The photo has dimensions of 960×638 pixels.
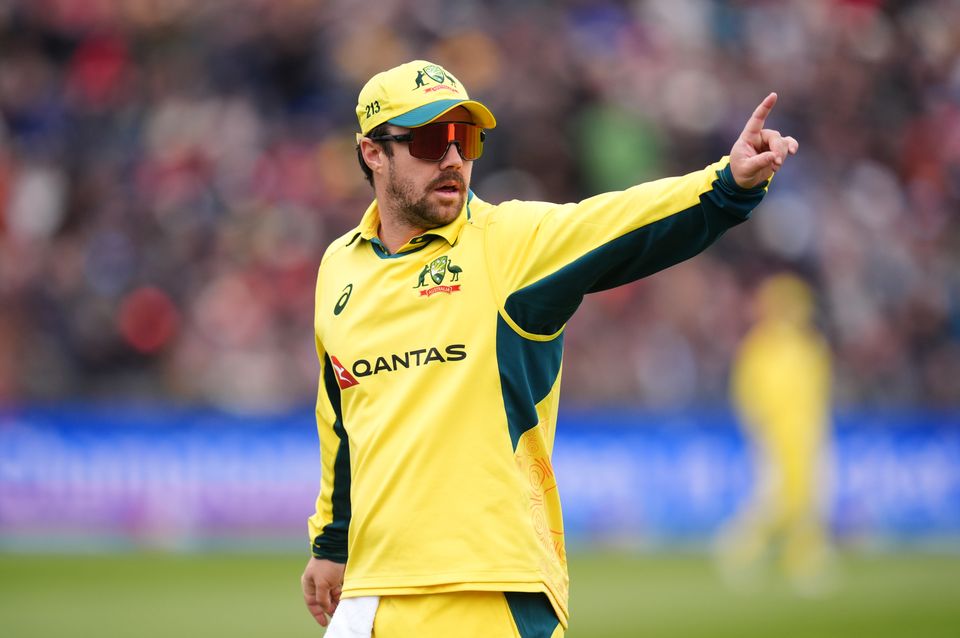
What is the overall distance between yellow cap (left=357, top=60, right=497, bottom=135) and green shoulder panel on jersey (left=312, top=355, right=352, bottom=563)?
0.90m

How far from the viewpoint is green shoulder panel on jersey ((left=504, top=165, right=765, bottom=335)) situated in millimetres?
4453

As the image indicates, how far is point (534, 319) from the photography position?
15.8ft

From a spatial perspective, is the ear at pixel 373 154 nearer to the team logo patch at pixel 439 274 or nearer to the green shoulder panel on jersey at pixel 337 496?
the team logo patch at pixel 439 274

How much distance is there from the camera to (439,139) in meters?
5.05

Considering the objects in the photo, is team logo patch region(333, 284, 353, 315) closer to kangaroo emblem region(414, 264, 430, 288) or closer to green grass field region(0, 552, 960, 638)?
kangaroo emblem region(414, 264, 430, 288)

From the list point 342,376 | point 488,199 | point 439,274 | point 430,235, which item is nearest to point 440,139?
point 430,235

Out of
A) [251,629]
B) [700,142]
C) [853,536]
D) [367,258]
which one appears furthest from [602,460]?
[367,258]

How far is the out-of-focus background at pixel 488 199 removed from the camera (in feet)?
56.9

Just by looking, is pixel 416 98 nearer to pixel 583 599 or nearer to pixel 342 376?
pixel 342 376

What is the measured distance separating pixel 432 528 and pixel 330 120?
16.9 m

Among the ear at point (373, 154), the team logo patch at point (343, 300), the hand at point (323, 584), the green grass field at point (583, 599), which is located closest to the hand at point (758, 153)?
the ear at point (373, 154)

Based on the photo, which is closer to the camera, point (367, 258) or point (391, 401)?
point (391, 401)

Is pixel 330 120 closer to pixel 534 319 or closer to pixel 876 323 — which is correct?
pixel 876 323

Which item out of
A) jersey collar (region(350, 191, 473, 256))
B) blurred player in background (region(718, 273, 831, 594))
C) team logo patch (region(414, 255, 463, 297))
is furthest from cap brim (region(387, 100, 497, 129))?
blurred player in background (region(718, 273, 831, 594))
